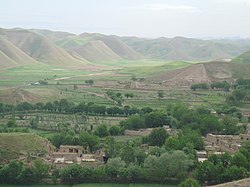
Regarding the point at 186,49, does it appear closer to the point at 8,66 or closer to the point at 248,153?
the point at 8,66

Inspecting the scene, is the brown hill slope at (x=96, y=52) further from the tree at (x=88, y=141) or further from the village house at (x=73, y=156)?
the village house at (x=73, y=156)

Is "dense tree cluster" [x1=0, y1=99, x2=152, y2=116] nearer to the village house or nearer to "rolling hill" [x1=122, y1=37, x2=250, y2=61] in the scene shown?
the village house

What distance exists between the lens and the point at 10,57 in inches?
4375

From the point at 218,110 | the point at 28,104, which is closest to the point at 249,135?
the point at 218,110

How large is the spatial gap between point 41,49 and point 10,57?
19374mm

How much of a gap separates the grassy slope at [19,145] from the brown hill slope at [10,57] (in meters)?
72.1

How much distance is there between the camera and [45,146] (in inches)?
1217

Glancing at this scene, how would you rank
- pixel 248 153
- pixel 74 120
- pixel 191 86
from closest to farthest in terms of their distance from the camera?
pixel 248 153 → pixel 74 120 → pixel 191 86

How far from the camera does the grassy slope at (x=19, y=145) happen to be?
95.8 feet

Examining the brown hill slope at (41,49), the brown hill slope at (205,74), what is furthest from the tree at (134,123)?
the brown hill slope at (41,49)

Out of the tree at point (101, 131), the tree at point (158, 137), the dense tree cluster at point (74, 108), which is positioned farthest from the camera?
the dense tree cluster at point (74, 108)

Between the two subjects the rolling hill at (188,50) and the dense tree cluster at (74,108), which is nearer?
the dense tree cluster at (74,108)

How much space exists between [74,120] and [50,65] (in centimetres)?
7330

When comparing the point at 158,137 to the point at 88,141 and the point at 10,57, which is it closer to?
the point at 88,141
